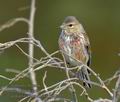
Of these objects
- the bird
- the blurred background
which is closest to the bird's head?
the bird

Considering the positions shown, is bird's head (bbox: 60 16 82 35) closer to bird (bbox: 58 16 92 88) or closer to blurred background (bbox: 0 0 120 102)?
bird (bbox: 58 16 92 88)

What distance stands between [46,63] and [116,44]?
20.2 ft

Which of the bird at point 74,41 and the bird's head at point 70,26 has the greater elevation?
the bird's head at point 70,26

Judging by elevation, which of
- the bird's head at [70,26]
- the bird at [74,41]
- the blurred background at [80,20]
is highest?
the bird's head at [70,26]

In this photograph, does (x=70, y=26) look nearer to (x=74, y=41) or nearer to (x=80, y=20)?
(x=74, y=41)

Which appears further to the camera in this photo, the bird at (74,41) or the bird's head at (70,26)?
the bird's head at (70,26)

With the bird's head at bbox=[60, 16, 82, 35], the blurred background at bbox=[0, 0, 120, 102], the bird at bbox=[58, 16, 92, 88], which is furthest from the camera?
the blurred background at bbox=[0, 0, 120, 102]

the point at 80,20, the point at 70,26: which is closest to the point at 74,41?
the point at 70,26

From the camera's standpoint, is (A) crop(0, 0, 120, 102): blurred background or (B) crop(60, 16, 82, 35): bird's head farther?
(A) crop(0, 0, 120, 102): blurred background

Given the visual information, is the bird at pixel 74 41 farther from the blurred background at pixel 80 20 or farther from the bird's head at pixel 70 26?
the blurred background at pixel 80 20

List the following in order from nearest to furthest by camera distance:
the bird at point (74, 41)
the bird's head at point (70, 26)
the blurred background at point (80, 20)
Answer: the bird at point (74, 41) < the bird's head at point (70, 26) < the blurred background at point (80, 20)

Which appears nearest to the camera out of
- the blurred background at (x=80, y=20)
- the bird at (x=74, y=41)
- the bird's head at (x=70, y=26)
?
the bird at (x=74, y=41)

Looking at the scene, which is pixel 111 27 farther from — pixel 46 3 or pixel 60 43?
pixel 60 43

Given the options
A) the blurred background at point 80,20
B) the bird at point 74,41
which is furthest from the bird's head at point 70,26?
the blurred background at point 80,20
